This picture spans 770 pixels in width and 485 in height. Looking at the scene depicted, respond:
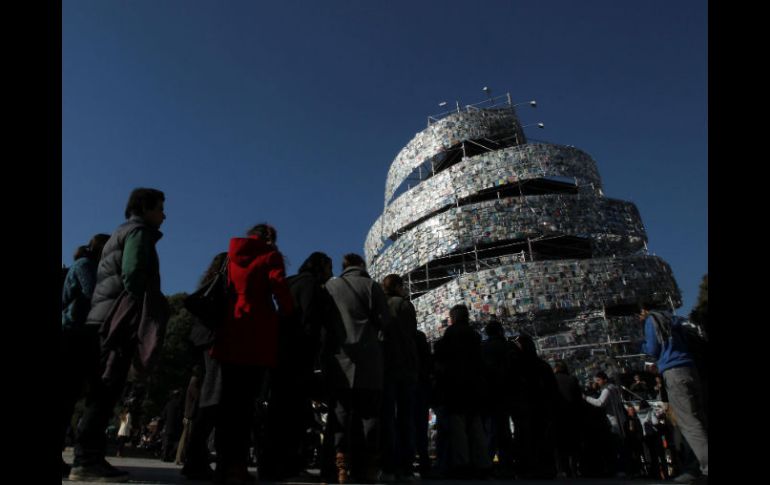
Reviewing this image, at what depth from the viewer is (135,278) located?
10.3 feet

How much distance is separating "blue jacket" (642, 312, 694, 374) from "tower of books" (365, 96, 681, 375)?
60.2 ft

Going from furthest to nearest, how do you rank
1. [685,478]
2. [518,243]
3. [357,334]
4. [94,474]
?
[518,243] → [685,478] → [357,334] → [94,474]

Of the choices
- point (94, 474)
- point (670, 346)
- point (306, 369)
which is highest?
point (670, 346)

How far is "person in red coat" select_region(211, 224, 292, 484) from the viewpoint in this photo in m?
3.14

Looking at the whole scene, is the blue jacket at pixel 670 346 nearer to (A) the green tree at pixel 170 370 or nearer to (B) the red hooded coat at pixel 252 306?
(B) the red hooded coat at pixel 252 306

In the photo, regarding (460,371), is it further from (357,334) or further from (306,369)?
(306,369)

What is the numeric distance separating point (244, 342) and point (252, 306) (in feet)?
0.76

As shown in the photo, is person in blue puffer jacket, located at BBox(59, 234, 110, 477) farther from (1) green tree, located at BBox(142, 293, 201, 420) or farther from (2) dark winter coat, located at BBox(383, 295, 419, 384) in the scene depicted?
(1) green tree, located at BBox(142, 293, 201, 420)

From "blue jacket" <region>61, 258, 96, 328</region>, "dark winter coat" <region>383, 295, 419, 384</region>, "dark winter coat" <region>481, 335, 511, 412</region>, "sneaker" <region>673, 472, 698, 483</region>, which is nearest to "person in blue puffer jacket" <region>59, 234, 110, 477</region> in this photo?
"blue jacket" <region>61, 258, 96, 328</region>

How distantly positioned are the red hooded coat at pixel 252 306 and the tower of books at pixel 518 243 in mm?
20815

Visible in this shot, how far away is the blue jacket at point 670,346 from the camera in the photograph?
14.9 feet

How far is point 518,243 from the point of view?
26.8 m

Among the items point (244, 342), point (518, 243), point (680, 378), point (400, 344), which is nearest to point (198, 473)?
point (244, 342)
